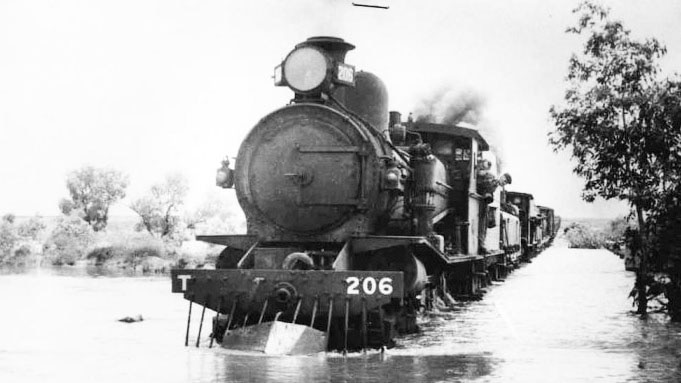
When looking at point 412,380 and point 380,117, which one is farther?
point 380,117

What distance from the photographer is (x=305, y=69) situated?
11023mm

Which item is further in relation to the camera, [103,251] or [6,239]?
[6,239]

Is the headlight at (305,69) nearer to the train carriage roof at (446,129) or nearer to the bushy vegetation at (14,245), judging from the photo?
the train carriage roof at (446,129)

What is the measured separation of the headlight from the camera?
35.8ft

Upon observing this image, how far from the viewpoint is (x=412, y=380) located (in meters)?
7.80

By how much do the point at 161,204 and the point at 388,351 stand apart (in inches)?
1473

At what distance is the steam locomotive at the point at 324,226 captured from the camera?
31.4 feet

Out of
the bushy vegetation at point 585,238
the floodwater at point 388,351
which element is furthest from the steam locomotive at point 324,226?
the bushy vegetation at point 585,238

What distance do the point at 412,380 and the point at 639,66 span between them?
8.66 meters

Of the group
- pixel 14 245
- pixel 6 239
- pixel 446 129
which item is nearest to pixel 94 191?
pixel 14 245

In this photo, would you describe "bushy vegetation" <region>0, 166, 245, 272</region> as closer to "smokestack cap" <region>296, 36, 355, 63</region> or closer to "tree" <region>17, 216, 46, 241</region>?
"tree" <region>17, 216, 46, 241</region>

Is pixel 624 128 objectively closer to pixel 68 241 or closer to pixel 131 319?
pixel 131 319

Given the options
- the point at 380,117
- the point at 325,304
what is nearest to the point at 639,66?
the point at 380,117

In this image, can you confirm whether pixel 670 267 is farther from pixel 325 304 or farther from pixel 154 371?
pixel 154 371
